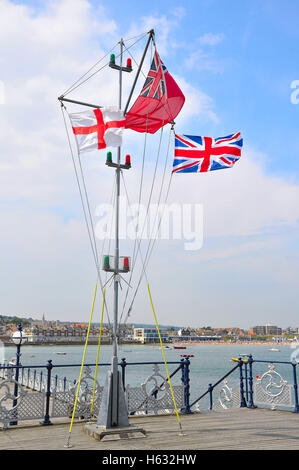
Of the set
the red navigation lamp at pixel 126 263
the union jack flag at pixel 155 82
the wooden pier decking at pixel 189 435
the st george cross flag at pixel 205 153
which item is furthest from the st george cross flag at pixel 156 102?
the wooden pier decking at pixel 189 435

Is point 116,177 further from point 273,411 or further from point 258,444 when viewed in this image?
point 273,411

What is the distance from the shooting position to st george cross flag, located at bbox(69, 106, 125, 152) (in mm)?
8867

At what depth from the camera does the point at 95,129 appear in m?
8.90

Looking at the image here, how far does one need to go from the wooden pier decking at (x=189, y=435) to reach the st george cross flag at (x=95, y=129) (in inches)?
250

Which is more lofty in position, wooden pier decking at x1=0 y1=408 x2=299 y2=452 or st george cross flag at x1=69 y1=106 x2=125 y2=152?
st george cross flag at x1=69 y1=106 x2=125 y2=152

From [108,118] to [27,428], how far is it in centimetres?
761

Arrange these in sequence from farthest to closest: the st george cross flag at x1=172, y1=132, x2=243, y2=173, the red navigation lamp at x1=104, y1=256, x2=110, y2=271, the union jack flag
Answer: the st george cross flag at x1=172, y1=132, x2=243, y2=173, the union jack flag, the red navigation lamp at x1=104, y1=256, x2=110, y2=271

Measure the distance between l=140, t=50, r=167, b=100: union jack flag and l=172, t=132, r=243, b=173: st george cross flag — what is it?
1347 mm

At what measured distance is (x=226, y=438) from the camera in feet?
26.3

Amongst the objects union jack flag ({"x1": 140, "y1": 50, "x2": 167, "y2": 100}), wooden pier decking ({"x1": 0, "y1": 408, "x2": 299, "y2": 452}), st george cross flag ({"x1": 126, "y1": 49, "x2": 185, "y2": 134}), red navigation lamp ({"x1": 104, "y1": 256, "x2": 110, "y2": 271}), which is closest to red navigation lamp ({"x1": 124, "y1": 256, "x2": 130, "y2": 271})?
red navigation lamp ({"x1": 104, "y1": 256, "x2": 110, "y2": 271})

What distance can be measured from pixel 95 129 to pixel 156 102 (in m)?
1.98

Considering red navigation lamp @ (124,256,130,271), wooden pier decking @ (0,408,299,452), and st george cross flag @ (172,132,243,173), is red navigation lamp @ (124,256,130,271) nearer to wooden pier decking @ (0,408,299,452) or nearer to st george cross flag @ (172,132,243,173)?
st george cross flag @ (172,132,243,173)
